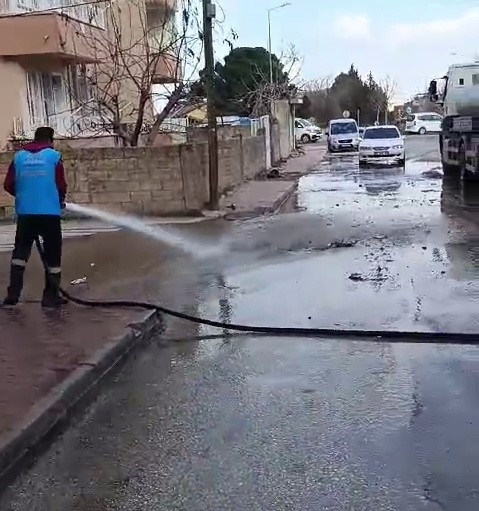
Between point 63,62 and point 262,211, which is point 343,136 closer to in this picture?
point 63,62

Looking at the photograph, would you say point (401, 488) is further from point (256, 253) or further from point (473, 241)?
point (473, 241)

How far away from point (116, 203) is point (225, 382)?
11.9m

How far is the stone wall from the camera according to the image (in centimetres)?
1795

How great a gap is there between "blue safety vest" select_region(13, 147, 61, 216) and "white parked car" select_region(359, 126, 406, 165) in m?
27.1

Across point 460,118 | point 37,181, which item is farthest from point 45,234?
Answer: point 460,118

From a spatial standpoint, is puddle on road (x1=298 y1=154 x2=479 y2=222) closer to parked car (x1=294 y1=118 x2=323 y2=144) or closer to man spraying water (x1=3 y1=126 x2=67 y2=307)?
man spraying water (x1=3 y1=126 x2=67 y2=307)

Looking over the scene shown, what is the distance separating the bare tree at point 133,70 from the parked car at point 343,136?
21.3m

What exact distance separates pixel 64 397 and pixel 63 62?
21.2m

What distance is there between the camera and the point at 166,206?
18.1 metres

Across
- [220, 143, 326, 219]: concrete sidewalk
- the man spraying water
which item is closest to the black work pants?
the man spraying water

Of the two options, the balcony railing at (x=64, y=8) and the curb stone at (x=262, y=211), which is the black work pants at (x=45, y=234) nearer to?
the curb stone at (x=262, y=211)

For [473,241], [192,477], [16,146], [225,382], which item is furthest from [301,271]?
[16,146]

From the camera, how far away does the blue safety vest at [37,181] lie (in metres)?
9.20

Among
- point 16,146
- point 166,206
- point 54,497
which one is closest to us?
point 54,497
